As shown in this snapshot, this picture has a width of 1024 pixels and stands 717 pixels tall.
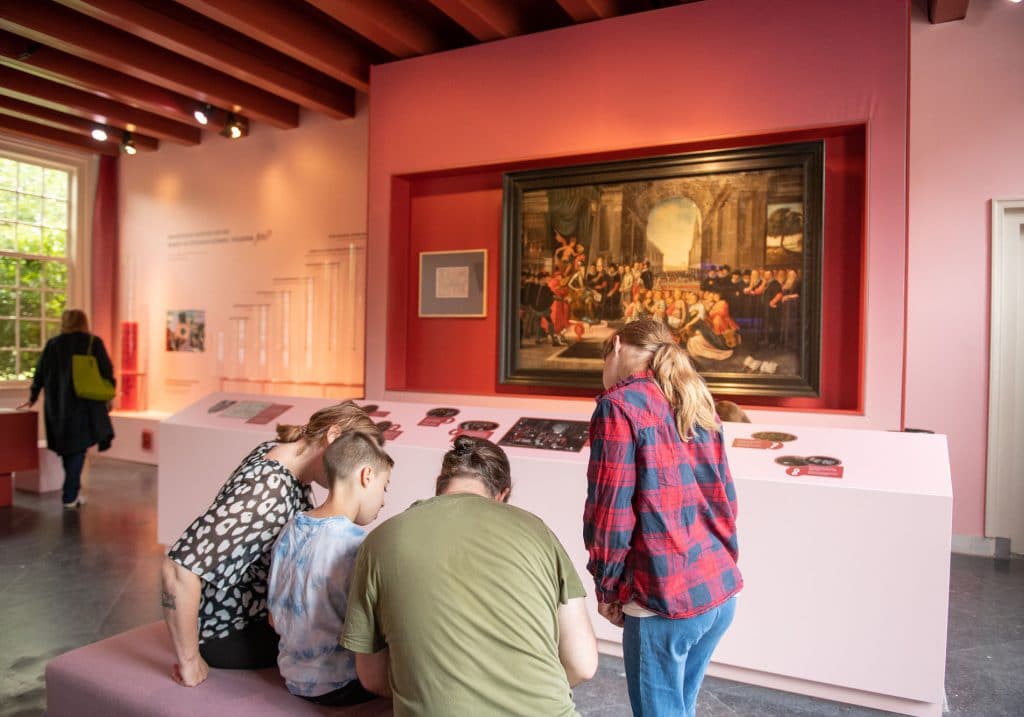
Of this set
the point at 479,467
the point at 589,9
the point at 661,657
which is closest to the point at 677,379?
the point at 479,467

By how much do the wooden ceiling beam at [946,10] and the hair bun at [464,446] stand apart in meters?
5.68

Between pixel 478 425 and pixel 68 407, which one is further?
pixel 68 407

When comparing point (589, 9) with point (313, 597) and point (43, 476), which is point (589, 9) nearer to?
point (313, 597)

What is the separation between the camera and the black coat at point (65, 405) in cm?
681

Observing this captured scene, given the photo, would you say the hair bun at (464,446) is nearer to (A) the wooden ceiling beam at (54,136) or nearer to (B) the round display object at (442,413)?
(B) the round display object at (442,413)

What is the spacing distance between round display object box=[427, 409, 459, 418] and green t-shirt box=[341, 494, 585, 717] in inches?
118

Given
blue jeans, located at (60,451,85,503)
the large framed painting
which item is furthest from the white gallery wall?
the large framed painting

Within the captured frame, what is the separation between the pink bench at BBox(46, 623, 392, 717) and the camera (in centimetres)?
205

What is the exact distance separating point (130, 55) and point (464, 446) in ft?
21.3

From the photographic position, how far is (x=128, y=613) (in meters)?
4.18

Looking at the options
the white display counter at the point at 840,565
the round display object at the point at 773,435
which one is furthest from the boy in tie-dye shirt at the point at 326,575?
the round display object at the point at 773,435

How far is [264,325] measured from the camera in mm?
8930

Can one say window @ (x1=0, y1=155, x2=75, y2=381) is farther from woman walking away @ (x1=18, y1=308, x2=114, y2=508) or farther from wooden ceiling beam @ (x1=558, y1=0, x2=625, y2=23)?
wooden ceiling beam @ (x1=558, y1=0, x2=625, y2=23)

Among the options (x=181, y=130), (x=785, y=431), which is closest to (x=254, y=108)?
(x=181, y=130)
